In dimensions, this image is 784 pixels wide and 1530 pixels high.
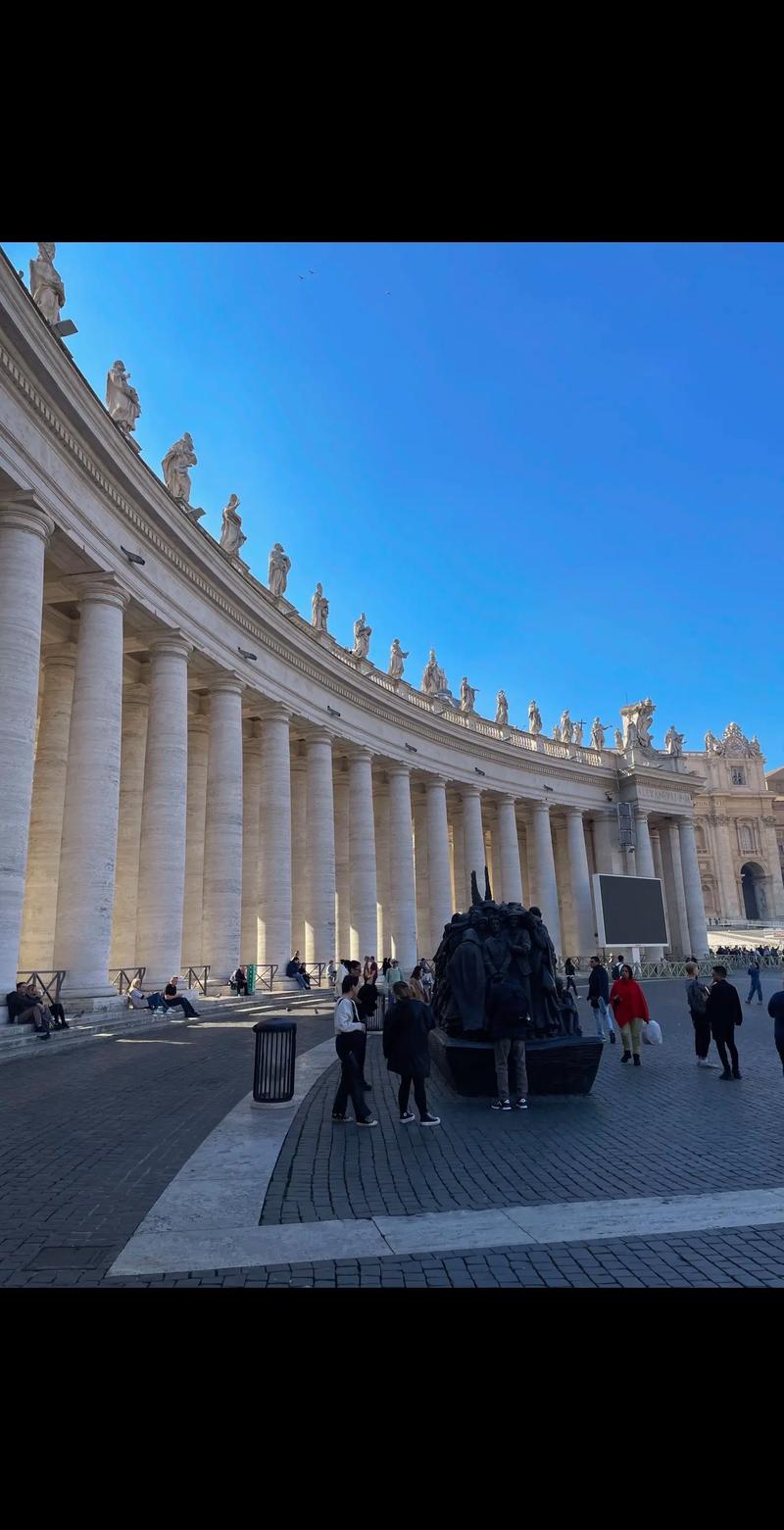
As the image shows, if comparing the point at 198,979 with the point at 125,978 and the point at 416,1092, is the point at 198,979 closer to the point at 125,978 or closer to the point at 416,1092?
the point at 125,978

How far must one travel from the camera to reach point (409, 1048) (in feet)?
29.1

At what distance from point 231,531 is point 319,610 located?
7925 millimetres

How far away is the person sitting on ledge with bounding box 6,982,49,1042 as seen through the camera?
1448 centimetres

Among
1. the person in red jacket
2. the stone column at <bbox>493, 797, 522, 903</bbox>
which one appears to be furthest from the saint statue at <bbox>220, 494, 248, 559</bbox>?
the stone column at <bbox>493, 797, 522, 903</bbox>

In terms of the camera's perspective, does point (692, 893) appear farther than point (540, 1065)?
Yes

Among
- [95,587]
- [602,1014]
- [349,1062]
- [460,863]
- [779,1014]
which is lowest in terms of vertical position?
[602,1014]

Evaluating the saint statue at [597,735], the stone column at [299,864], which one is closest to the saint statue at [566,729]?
the saint statue at [597,735]

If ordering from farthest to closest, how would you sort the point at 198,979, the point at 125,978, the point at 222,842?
the point at 222,842 → the point at 198,979 → the point at 125,978

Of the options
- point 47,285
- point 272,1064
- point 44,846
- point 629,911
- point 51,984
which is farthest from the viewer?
point 629,911

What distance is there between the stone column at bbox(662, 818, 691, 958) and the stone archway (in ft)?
98.8

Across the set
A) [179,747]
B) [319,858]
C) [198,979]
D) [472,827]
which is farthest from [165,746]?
[472,827]

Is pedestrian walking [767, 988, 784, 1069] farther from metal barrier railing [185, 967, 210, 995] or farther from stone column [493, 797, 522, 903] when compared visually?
stone column [493, 797, 522, 903]
